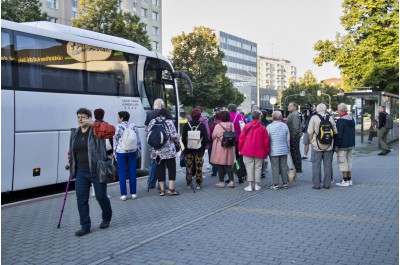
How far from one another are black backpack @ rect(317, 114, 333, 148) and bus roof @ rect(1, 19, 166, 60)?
17.0 ft

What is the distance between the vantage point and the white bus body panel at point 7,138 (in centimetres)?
859

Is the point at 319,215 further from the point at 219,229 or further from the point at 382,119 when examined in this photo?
the point at 382,119

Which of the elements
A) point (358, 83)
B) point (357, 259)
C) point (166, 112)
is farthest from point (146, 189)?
point (358, 83)

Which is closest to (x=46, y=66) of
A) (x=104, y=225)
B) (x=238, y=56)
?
(x=104, y=225)

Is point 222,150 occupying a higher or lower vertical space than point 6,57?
lower

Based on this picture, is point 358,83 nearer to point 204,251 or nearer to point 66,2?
point 204,251

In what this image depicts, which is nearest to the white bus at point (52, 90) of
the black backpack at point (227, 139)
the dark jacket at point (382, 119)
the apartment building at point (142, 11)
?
the black backpack at point (227, 139)

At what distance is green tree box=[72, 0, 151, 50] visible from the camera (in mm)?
35000

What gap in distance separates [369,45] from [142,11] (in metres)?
48.8

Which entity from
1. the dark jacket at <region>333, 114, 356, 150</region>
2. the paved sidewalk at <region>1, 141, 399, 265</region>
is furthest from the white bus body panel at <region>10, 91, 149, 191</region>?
the dark jacket at <region>333, 114, 356, 150</region>

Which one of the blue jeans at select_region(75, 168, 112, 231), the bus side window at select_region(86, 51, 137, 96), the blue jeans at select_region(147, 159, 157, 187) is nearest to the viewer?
the blue jeans at select_region(75, 168, 112, 231)

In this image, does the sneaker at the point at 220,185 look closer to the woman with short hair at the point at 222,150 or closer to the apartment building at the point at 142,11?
the woman with short hair at the point at 222,150

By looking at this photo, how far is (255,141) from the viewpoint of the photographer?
972cm

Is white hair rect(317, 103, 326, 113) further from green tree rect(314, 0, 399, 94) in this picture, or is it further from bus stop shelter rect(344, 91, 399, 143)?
green tree rect(314, 0, 399, 94)
